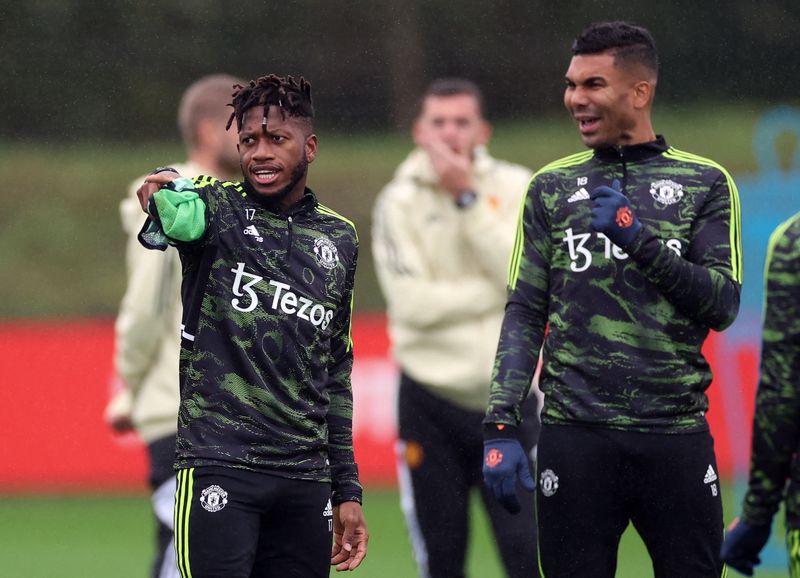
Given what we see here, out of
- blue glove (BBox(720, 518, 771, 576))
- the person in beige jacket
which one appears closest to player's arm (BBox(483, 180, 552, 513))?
blue glove (BBox(720, 518, 771, 576))

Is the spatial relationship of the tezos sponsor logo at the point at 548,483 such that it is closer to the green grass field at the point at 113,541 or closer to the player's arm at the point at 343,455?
the player's arm at the point at 343,455

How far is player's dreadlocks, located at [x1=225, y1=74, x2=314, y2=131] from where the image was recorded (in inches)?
168

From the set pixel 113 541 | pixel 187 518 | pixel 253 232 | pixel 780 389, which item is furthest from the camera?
pixel 113 541

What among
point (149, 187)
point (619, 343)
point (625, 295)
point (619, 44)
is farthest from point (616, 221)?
point (149, 187)

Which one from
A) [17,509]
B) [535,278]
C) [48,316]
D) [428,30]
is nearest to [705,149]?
[428,30]

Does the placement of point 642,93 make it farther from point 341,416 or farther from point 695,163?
point 341,416

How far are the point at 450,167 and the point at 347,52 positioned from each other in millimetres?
16897

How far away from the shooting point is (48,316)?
19391 mm

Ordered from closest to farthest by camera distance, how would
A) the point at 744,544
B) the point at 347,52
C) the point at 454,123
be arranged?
the point at 744,544 < the point at 454,123 < the point at 347,52

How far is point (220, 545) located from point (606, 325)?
126 centimetres

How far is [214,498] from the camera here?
406 cm

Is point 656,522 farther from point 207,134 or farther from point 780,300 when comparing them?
point 207,134

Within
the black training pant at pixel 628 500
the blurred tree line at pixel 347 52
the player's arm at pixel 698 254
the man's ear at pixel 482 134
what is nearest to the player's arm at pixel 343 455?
the black training pant at pixel 628 500

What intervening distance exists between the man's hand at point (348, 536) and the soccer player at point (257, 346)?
0.11 m
